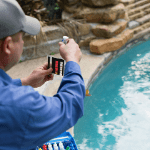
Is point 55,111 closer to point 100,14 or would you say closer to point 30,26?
point 30,26

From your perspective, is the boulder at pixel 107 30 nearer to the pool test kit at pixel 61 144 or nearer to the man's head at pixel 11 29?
the pool test kit at pixel 61 144

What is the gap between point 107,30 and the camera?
3912 millimetres

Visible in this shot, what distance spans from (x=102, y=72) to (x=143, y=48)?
4.88 ft

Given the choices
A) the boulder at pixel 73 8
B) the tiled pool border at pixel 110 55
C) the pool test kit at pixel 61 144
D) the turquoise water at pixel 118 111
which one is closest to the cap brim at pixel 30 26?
the pool test kit at pixel 61 144

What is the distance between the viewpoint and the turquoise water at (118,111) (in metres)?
2.25

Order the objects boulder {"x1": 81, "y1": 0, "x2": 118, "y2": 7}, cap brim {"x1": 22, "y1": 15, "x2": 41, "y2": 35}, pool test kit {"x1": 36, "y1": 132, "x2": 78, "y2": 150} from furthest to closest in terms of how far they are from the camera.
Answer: boulder {"x1": 81, "y1": 0, "x2": 118, "y2": 7} → pool test kit {"x1": 36, "y1": 132, "x2": 78, "y2": 150} → cap brim {"x1": 22, "y1": 15, "x2": 41, "y2": 35}

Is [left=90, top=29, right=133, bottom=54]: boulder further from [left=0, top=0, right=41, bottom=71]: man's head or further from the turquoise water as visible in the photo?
[left=0, top=0, right=41, bottom=71]: man's head

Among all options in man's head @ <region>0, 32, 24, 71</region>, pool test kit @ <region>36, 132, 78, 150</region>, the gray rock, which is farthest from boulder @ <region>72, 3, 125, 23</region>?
man's head @ <region>0, 32, 24, 71</region>

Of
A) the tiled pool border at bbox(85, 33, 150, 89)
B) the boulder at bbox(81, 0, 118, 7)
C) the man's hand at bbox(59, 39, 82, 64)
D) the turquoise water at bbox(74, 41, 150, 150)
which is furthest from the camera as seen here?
the boulder at bbox(81, 0, 118, 7)

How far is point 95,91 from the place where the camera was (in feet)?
10.3

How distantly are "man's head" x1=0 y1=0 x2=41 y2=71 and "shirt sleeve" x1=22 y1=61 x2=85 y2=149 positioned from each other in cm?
16

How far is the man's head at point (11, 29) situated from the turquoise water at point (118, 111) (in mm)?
1715

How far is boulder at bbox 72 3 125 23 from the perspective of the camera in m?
3.96

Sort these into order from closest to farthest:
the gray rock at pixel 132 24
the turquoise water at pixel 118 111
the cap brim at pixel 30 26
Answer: the cap brim at pixel 30 26 → the turquoise water at pixel 118 111 → the gray rock at pixel 132 24
